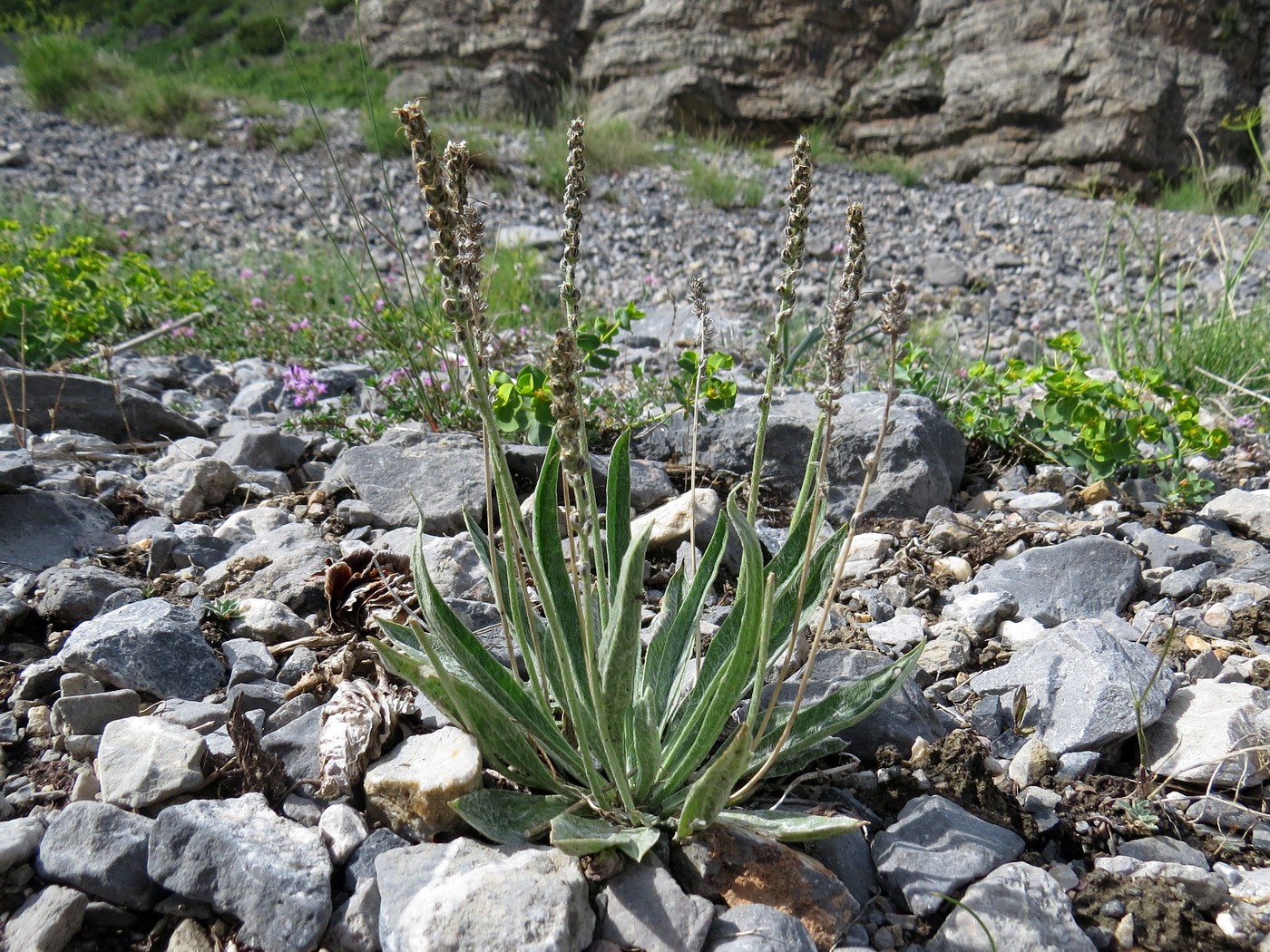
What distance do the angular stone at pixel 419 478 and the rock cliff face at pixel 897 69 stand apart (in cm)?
1075

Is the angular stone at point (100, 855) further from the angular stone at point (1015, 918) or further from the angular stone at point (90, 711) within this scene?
the angular stone at point (1015, 918)

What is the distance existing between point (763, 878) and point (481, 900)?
1.41 ft

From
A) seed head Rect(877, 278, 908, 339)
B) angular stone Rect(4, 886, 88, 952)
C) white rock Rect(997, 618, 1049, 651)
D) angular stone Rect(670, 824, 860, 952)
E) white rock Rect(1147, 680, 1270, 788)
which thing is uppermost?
seed head Rect(877, 278, 908, 339)

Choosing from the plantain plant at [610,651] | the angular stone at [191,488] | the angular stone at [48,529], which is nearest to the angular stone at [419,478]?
the angular stone at [191,488]

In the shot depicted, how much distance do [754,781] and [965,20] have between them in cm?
1411

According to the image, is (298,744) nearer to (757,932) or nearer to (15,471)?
(757,932)

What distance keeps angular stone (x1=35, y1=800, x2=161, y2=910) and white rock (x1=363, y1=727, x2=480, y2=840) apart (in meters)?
0.34

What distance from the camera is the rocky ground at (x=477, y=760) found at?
4.16ft

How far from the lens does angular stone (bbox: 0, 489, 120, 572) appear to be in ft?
7.63

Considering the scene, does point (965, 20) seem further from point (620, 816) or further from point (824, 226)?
point (620, 816)

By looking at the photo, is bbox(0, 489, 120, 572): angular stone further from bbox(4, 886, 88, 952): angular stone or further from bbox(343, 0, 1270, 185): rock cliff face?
bbox(343, 0, 1270, 185): rock cliff face

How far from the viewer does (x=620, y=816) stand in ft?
4.52

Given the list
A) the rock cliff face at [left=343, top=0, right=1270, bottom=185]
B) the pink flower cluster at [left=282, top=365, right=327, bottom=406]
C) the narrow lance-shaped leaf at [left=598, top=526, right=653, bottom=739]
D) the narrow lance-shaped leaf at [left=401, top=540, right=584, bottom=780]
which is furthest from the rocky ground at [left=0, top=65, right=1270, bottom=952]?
the rock cliff face at [left=343, top=0, right=1270, bottom=185]

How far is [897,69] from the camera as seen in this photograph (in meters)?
12.9
